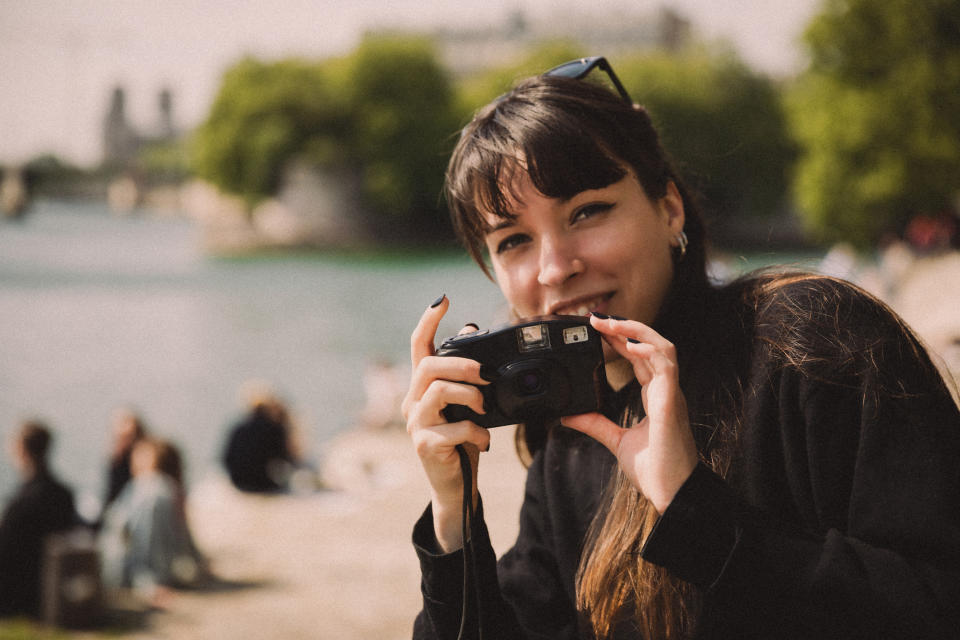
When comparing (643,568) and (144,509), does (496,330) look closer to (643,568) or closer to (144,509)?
(643,568)

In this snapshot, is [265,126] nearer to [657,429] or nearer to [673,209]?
[673,209]

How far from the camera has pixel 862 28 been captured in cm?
2423

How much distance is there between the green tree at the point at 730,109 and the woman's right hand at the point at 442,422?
60.0m

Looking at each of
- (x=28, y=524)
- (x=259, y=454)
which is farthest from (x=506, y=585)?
(x=259, y=454)

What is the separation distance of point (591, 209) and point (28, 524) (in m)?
6.71

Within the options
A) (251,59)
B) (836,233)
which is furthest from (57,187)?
(836,233)

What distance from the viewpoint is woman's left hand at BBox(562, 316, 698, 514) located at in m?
1.43

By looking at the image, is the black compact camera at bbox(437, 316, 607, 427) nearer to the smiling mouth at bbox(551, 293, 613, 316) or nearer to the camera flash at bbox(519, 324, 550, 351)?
the camera flash at bbox(519, 324, 550, 351)

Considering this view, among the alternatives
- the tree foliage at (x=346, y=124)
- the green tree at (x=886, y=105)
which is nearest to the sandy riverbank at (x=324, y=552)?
the green tree at (x=886, y=105)

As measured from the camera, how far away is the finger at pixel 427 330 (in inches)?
66.8

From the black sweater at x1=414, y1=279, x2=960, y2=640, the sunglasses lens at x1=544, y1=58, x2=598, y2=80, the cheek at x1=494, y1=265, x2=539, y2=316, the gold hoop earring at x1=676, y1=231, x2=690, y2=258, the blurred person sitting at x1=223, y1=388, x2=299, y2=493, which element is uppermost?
the sunglasses lens at x1=544, y1=58, x2=598, y2=80

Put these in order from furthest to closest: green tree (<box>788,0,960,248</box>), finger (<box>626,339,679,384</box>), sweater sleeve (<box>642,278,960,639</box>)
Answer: green tree (<box>788,0,960,248</box>) < finger (<box>626,339,679,384</box>) < sweater sleeve (<box>642,278,960,639</box>)

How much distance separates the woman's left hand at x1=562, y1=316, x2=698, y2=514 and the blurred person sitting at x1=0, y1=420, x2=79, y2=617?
22.1ft

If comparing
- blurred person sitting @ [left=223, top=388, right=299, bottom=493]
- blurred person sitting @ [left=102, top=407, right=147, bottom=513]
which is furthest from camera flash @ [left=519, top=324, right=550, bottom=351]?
blurred person sitting @ [left=223, top=388, right=299, bottom=493]
